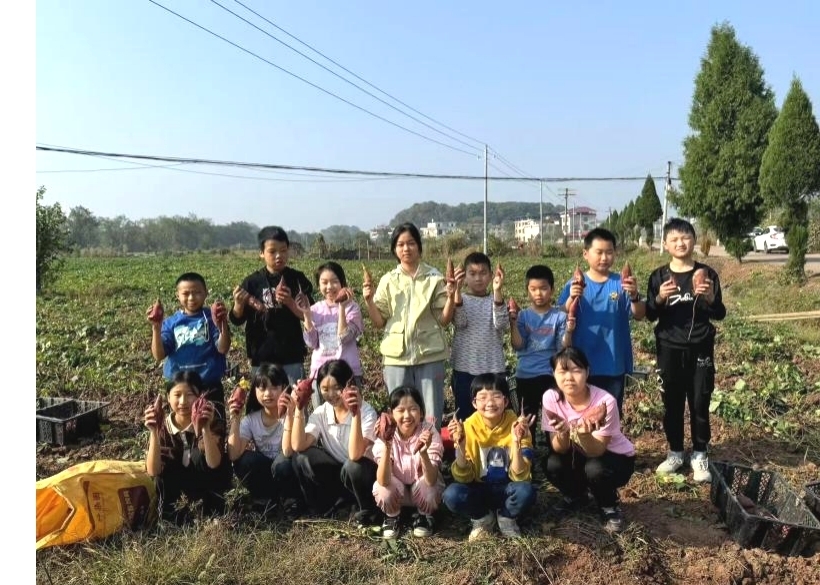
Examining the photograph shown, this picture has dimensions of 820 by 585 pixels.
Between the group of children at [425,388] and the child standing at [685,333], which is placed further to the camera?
the child standing at [685,333]

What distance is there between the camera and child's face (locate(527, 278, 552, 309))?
414 centimetres

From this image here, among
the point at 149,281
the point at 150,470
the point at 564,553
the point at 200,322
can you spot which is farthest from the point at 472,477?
the point at 149,281

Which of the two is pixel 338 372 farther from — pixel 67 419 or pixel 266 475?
pixel 67 419

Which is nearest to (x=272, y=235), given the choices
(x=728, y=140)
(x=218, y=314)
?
(x=218, y=314)

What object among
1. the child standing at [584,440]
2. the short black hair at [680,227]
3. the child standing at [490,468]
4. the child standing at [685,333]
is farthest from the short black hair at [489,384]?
the short black hair at [680,227]

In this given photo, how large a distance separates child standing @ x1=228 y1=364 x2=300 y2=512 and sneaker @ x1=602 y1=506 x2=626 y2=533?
1837mm

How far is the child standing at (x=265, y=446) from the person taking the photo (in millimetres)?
3699

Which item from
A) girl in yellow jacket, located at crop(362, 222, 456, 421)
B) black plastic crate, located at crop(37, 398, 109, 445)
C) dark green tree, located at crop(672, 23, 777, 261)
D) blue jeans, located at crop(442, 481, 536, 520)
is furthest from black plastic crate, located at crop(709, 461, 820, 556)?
dark green tree, located at crop(672, 23, 777, 261)

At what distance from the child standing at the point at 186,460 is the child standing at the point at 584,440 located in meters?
1.93

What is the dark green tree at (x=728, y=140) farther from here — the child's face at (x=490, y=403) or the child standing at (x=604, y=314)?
the child's face at (x=490, y=403)

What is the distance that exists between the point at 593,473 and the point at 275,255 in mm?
2474

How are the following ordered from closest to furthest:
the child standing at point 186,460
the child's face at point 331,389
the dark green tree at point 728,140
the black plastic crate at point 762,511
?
the black plastic crate at point 762,511 < the child standing at point 186,460 < the child's face at point 331,389 < the dark green tree at point 728,140

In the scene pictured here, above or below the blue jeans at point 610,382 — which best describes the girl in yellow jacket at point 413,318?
above

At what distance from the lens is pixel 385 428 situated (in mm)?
3266
